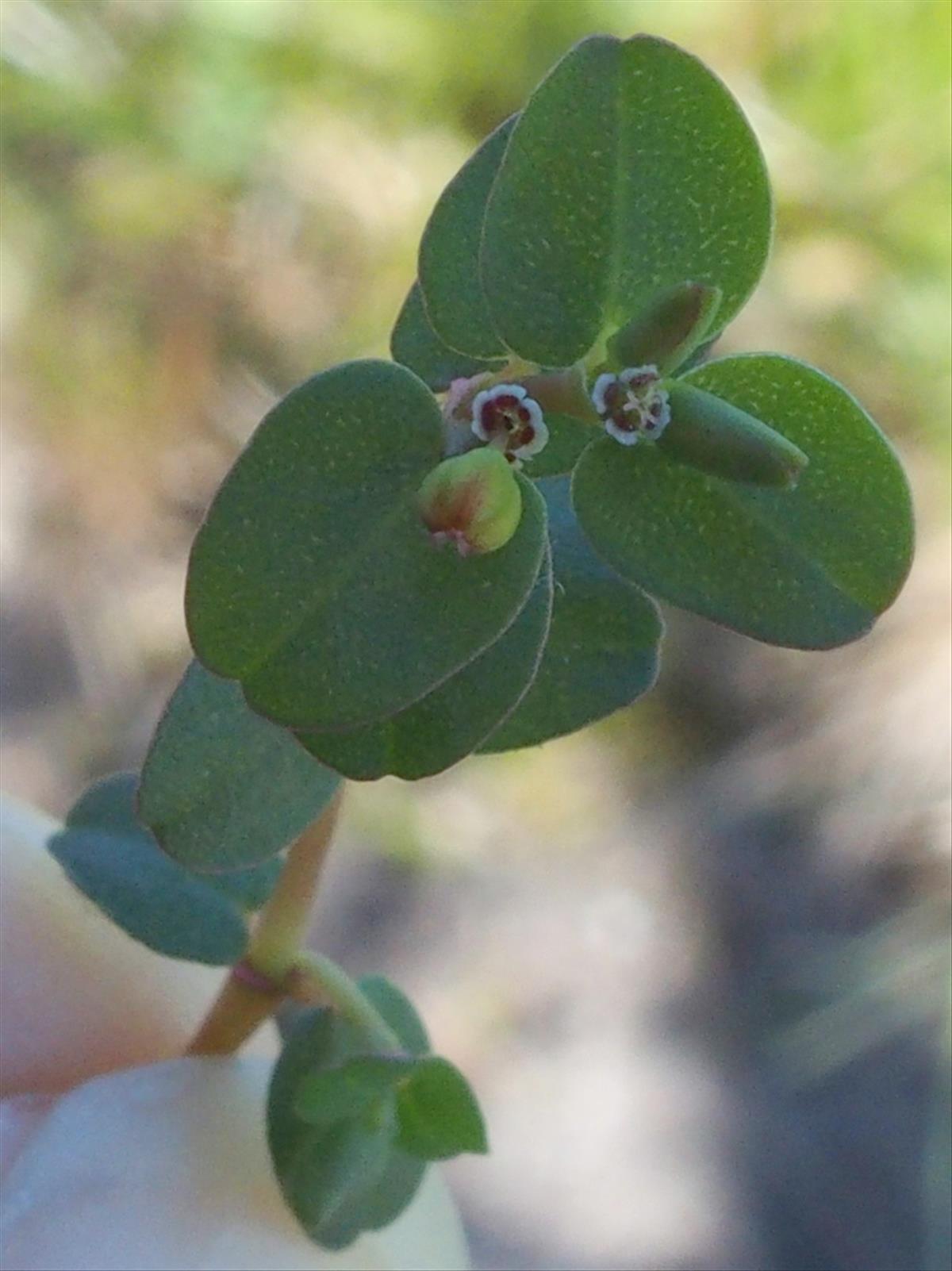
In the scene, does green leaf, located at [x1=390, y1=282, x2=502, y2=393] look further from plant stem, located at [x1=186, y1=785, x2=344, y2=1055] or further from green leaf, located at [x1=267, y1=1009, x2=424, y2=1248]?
green leaf, located at [x1=267, y1=1009, x2=424, y2=1248]

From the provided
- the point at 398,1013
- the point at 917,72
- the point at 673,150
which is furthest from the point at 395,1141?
the point at 917,72

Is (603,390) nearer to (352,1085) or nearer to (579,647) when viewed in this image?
(579,647)

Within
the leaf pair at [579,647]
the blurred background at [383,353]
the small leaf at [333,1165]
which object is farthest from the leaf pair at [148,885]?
the blurred background at [383,353]

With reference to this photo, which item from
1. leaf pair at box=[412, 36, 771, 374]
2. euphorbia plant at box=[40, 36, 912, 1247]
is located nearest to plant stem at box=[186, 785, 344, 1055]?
euphorbia plant at box=[40, 36, 912, 1247]

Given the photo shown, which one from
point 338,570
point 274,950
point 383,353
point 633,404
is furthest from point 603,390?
point 383,353

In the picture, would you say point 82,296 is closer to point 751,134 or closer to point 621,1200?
point 621,1200

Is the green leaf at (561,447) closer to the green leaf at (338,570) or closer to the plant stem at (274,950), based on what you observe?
the green leaf at (338,570)

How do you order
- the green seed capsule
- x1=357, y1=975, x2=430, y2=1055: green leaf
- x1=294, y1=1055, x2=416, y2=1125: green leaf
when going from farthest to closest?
x1=357, y1=975, x2=430, y2=1055: green leaf → x1=294, y1=1055, x2=416, y2=1125: green leaf → the green seed capsule

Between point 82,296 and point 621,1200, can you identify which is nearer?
point 621,1200
